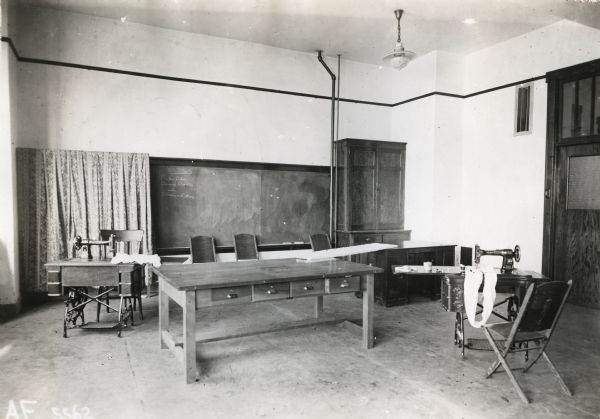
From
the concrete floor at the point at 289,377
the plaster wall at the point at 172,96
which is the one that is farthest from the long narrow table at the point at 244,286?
the plaster wall at the point at 172,96

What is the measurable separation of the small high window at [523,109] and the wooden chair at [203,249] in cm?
513

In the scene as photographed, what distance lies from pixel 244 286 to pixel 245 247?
11.6 feet

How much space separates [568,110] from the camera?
6270 millimetres

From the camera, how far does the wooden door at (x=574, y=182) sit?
5.95 metres

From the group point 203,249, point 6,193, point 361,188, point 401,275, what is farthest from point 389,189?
point 6,193

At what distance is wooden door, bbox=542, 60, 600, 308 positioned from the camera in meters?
5.95

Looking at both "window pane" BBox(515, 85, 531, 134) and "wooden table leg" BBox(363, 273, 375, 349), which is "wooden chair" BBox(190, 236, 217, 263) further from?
"window pane" BBox(515, 85, 531, 134)

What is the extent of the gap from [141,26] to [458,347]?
6.04 meters

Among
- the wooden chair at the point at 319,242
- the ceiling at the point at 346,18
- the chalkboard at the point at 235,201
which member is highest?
the ceiling at the point at 346,18

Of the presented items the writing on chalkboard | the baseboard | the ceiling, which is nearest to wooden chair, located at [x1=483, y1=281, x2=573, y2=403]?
the ceiling

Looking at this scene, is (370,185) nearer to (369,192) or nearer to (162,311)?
(369,192)

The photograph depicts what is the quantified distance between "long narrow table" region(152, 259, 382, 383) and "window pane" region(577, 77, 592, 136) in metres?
4.03

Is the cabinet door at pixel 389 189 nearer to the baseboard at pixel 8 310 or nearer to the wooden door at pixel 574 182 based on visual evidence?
the wooden door at pixel 574 182

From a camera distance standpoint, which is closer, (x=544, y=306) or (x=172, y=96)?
(x=544, y=306)
